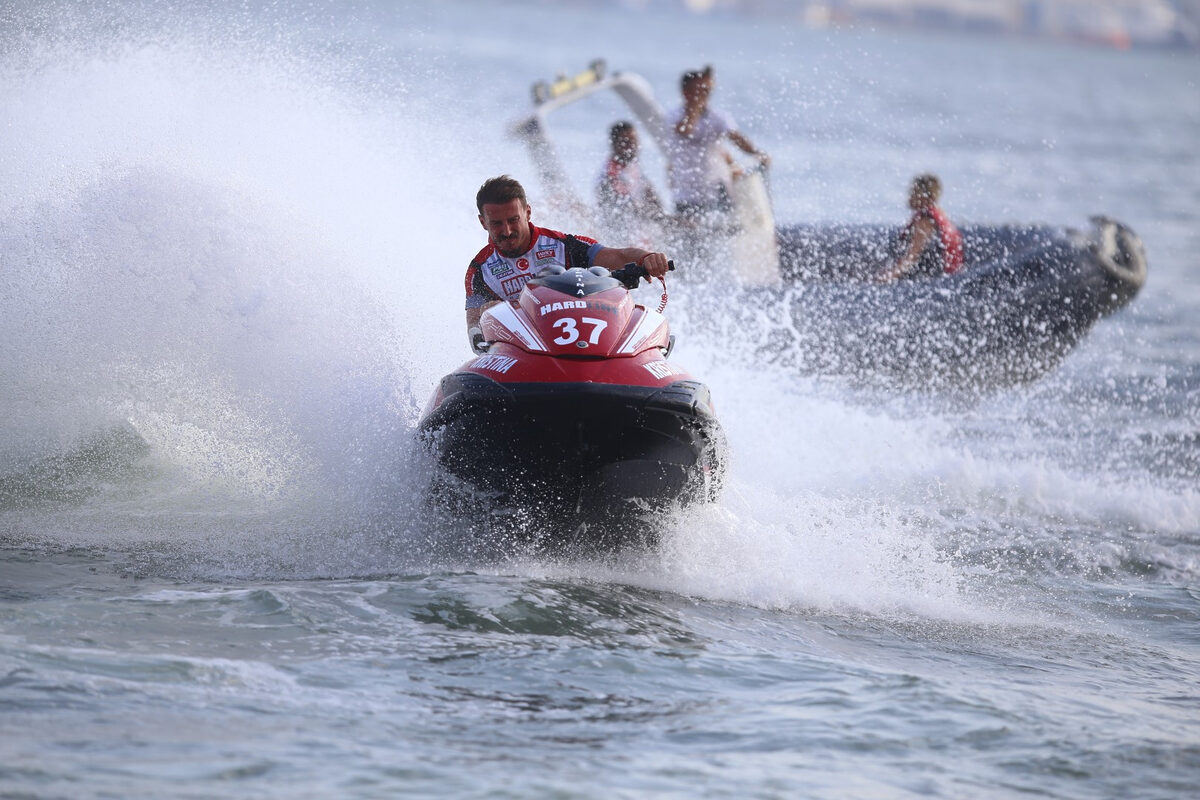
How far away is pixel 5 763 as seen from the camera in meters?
3.58

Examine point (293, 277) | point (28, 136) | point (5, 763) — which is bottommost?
point (5, 763)

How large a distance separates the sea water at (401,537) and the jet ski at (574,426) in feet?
0.92

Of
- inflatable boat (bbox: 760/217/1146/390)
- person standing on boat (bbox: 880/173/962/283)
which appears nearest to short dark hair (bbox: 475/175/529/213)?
inflatable boat (bbox: 760/217/1146/390)

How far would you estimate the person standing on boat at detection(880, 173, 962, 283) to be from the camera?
1139cm

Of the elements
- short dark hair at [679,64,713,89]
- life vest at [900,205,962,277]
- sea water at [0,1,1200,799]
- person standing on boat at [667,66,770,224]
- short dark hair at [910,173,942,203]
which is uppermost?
short dark hair at [679,64,713,89]

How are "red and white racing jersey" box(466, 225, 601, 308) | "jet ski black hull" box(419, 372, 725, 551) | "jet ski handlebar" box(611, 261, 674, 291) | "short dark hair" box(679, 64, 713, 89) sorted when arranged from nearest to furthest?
"jet ski black hull" box(419, 372, 725, 551) → "jet ski handlebar" box(611, 261, 674, 291) → "red and white racing jersey" box(466, 225, 601, 308) → "short dark hair" box(679, 64, 713, 89)

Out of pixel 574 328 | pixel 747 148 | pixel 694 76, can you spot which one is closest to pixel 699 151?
pixel 747 148

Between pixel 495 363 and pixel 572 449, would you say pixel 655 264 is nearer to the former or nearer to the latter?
pixel 495 363

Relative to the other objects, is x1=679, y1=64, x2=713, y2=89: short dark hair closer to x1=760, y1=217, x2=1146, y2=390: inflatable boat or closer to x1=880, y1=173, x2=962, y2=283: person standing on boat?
x1=760, y1=217, x2=1146, y2=390: inflatable boat

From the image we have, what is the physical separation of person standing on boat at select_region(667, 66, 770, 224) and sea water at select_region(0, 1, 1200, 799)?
1.19 m

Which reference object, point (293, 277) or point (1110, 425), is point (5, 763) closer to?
point (293, 277)

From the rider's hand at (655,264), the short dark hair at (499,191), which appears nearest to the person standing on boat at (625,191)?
the short dark hair at (499,191)

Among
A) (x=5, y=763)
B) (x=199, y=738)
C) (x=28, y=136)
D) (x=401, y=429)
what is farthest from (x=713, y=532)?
(x=28, y=136)

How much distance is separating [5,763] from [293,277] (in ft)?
12.9
